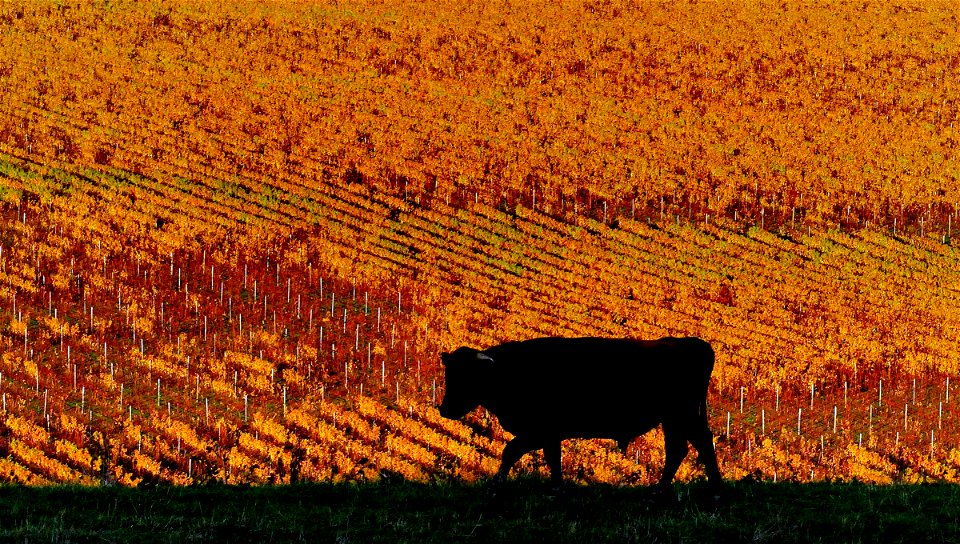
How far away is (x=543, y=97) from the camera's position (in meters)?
46.6

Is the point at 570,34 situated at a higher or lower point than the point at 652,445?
higher

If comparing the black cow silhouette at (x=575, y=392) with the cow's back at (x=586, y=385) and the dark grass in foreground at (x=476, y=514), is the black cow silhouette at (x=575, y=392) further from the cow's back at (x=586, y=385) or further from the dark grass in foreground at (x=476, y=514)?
the dark grass in foreground at (x=476, y=514)

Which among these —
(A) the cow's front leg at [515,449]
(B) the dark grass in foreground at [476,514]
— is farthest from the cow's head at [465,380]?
(B) the dark grass in foreground at [476,514]

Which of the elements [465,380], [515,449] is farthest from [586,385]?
[465,380]

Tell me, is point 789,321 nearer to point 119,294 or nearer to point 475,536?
point 119,294

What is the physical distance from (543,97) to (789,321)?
67.7 feet

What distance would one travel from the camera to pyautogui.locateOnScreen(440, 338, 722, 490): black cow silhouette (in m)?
13.1

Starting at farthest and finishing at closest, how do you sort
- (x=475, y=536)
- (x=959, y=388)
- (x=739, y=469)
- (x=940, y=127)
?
(x=940, y=127) → (x=959, y=388) → (x=739, y=469) → (x=475, y=536)

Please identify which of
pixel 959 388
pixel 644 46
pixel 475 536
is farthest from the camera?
pixel 644 46

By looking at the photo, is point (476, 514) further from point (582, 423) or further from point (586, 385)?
point (586, 385)

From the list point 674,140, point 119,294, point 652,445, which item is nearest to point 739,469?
point 652,445

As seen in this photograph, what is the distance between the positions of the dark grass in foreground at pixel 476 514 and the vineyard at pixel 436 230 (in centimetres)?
→ 388

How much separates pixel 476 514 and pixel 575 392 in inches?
94.0

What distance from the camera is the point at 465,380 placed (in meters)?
13.2
